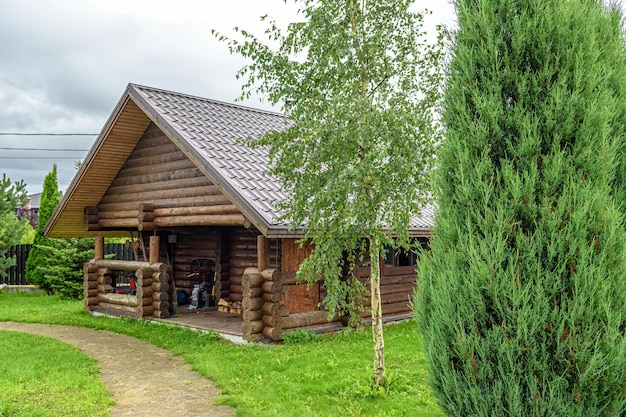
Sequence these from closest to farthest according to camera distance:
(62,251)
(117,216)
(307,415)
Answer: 1. (307,415)
2. (117,216)
3. (62,251)

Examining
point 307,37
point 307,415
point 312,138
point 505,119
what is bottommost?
point 307,415

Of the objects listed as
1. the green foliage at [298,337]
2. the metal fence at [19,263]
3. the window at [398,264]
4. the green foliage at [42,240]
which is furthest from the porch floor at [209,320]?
the green foliage at [42,240]

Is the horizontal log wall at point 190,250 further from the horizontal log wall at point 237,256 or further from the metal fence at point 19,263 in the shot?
the metal fence at point 19,263

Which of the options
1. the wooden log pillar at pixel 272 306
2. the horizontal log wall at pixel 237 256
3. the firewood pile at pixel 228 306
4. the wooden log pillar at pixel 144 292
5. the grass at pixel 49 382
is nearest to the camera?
the grass at pixel 49 382

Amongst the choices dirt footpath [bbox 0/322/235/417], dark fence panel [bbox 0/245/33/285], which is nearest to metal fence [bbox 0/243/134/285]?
dark fence panel [bbox 0/245/33/285]

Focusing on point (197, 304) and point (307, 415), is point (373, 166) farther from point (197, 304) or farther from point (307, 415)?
point (197, 304)

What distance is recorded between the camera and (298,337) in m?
10.9

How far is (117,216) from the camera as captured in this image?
1550 cm

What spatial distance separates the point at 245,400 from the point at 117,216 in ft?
32.4

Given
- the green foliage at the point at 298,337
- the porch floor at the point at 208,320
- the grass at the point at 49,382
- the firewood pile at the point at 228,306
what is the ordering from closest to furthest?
the grass at the point at 49,382 → the green foliage at the point at 298,337 → the porch floor at the point at 208,320 → the firewood pile at the point at 228,306

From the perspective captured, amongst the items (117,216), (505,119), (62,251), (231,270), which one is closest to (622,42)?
(505,119)

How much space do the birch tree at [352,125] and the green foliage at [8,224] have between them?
1679cm

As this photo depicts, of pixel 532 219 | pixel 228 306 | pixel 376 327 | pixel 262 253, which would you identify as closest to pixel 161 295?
pixel 228 306

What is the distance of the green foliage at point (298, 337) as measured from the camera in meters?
10.7
